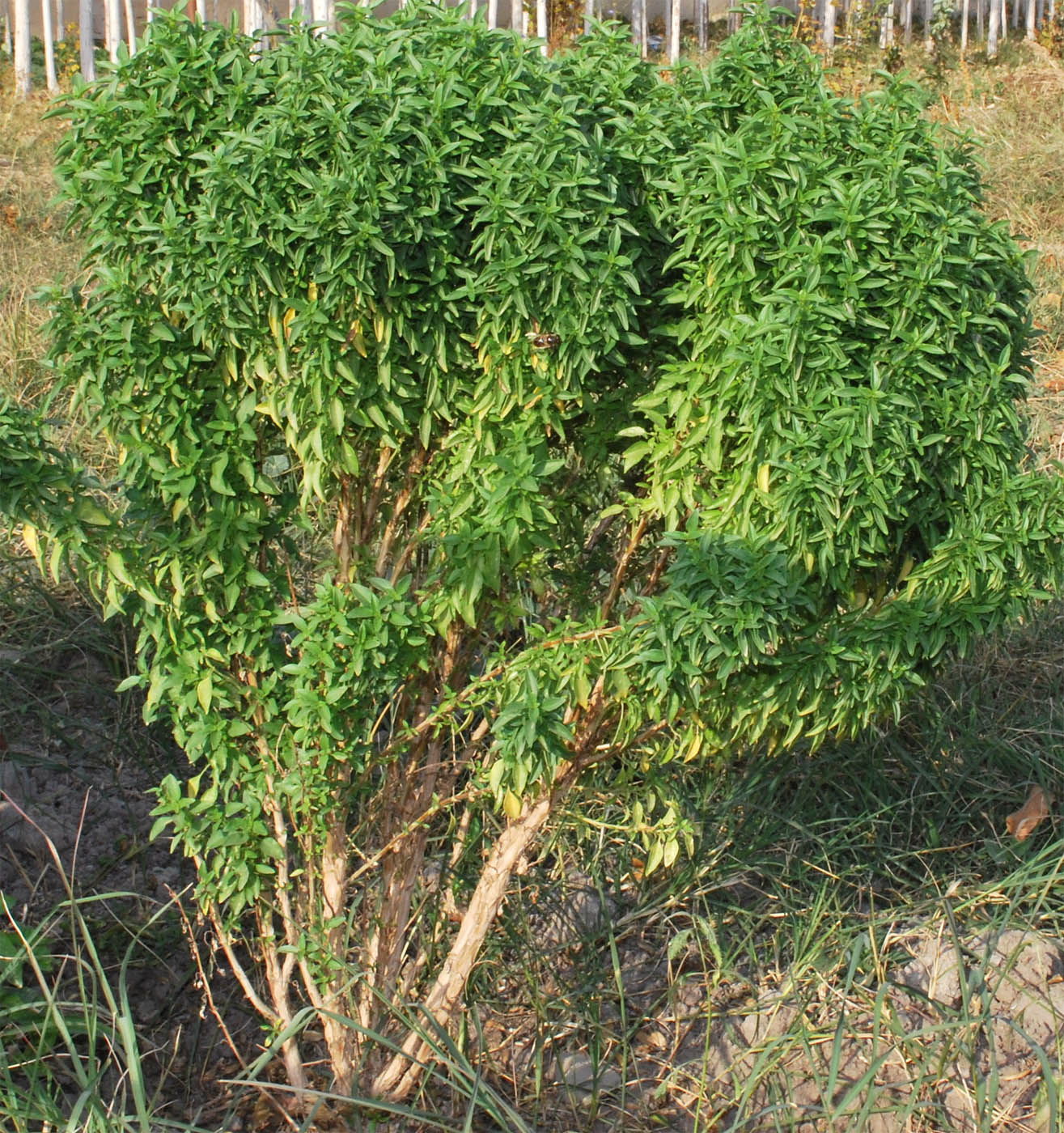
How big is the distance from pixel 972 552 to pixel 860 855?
1.83 metres

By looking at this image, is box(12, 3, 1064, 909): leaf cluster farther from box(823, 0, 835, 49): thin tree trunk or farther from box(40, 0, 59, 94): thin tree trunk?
box(823, 0, 835, 49): thin tree trunk

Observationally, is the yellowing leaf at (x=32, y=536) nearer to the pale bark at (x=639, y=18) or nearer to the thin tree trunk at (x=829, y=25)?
the pale bark at (x=639, y=18)

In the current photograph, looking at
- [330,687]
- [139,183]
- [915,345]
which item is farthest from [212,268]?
[915,345]

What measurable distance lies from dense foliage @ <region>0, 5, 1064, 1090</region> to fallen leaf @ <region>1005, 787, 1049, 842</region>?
5.21 ft

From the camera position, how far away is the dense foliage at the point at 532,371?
2.32m

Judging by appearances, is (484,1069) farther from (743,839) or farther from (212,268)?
(212,268)

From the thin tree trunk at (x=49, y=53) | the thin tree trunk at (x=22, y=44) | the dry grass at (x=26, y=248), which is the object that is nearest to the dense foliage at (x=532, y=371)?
the dry grass at (x=26, y=248)

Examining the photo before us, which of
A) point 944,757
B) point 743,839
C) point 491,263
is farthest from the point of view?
point 944,757

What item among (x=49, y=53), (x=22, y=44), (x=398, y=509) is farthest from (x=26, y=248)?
(x=22, y=44)

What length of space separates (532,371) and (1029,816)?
2443 millimetres

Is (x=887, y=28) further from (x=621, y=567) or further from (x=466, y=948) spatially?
(x=466, y=948)

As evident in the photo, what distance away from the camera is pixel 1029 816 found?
155 inches

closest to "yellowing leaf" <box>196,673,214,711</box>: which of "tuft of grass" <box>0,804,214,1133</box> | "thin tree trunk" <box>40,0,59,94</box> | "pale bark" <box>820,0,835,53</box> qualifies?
"tuft of grass" <box>0,804,214,1133</box>

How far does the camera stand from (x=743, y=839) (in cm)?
393
